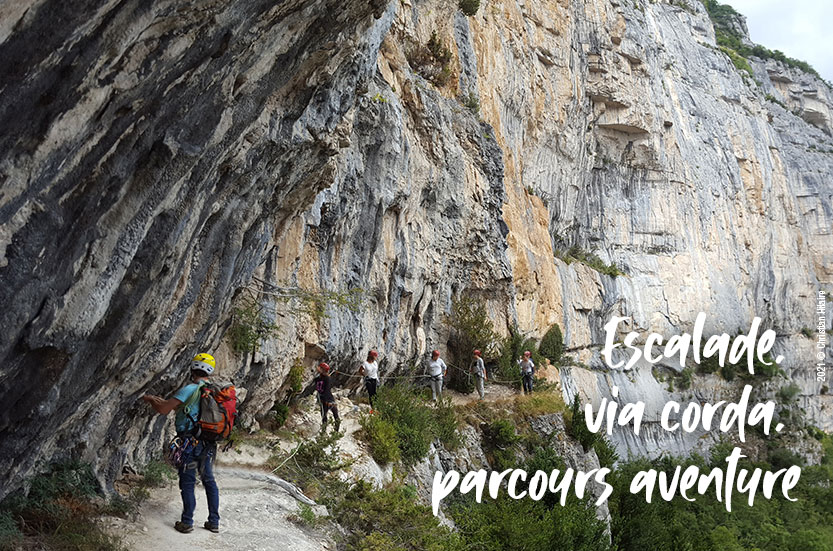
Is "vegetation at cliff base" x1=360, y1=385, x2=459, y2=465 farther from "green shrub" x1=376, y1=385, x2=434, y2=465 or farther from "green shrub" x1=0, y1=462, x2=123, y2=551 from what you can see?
"green shrub" x1=0, y1=462, x2=123, y2=551

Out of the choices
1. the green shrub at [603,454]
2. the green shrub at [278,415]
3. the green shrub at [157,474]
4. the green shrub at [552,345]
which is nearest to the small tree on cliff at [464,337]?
the green shrub at [603,454]

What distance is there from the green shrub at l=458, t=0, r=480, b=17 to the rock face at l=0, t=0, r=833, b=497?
A: 0.62 meters

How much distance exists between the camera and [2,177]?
334cm

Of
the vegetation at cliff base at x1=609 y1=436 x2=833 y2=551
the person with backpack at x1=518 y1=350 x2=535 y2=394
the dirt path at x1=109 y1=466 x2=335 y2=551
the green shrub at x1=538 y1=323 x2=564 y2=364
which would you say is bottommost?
the vegetation at cliff base at x1=609 y1=436 x2=833 y2=551

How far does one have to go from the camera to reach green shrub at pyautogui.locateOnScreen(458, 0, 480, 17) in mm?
20500

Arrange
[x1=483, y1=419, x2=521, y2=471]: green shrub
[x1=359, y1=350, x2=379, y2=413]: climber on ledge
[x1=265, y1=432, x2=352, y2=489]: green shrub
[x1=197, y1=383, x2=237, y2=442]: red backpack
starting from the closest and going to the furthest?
[x1=197, y1=383, x2=237, y2=442]: red backpack → [x1=265, y1=432, x2=352, y2=489]: green shrub → [x1=359, y1=350, x2=379, y2=413]: climber on ledge → [x1=483, y1=419, x2=521, y2=471]: green shrub

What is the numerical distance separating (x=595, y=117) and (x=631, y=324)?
11678 millimetres

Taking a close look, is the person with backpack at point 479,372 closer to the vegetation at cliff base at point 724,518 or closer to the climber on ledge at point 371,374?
the vegetation at cliff base at point 724,518

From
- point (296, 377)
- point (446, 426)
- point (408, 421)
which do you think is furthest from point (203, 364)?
point (446, 426)

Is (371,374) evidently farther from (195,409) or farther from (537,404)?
(195,409)

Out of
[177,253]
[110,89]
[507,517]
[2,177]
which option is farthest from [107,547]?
[507,517]

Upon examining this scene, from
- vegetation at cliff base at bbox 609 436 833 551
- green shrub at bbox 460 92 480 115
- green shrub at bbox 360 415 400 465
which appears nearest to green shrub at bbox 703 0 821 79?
vegetation at cliff base at bbox 609 436 833 551

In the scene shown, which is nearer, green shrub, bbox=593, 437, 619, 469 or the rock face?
the rock face

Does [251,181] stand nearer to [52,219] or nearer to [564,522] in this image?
[52,219]
